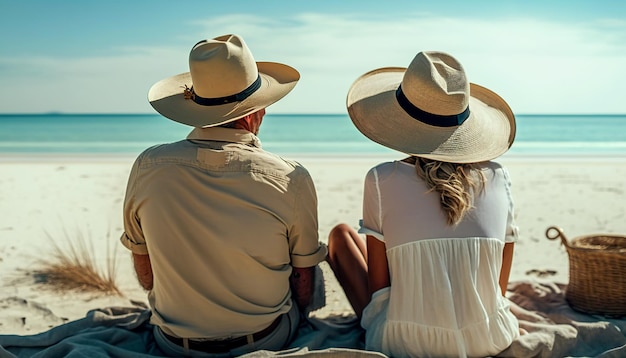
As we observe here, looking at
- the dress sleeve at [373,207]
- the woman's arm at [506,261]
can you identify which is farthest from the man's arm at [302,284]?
the woman's arm at [506,261]

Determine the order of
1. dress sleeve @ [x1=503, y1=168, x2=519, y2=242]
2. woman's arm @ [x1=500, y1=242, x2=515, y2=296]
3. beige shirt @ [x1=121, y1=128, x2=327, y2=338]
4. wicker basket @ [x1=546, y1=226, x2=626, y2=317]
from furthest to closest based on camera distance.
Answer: wicker basket @ [x1=546, y1=226, x2=626, y2=317] → woman's arm @ [x1=500, y1=242, x2=515, y2=296] → dress sleeve @ [x1=503, y1=168, x2=519, y2=242] → beige shirt @ [x1=121, y1=128, x2=327, y2=338]

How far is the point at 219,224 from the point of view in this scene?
272 centimetres

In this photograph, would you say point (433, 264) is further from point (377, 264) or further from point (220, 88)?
point (220, 88)

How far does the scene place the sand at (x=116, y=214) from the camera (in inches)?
169

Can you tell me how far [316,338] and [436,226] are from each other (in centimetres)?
76

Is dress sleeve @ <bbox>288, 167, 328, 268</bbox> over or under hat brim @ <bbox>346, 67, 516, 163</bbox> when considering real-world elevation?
under

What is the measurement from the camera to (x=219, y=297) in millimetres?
2814

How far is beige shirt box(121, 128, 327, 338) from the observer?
2715 millimetres

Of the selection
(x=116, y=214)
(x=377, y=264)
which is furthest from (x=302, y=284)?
(x=116, y=214)

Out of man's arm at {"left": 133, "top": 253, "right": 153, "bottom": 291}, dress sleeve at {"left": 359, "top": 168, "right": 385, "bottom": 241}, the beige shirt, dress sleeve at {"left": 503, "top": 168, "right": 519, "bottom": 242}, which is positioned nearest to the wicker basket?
dress sleeve at {"left": 503, "top": 168, "right": 519, "bottom": 242}

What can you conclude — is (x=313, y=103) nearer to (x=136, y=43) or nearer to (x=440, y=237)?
(x=136, y=43)

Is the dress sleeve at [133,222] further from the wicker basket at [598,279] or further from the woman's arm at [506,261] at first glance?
the wicker basket at [598,279]

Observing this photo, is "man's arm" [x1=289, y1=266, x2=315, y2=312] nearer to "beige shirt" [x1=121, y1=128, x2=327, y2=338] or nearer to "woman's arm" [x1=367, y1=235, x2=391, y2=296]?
"beige shirt" [x1=121, y1=128, x2=327, y2=338]

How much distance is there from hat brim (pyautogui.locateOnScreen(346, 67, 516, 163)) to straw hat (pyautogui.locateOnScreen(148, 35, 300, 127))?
1.32 feet
